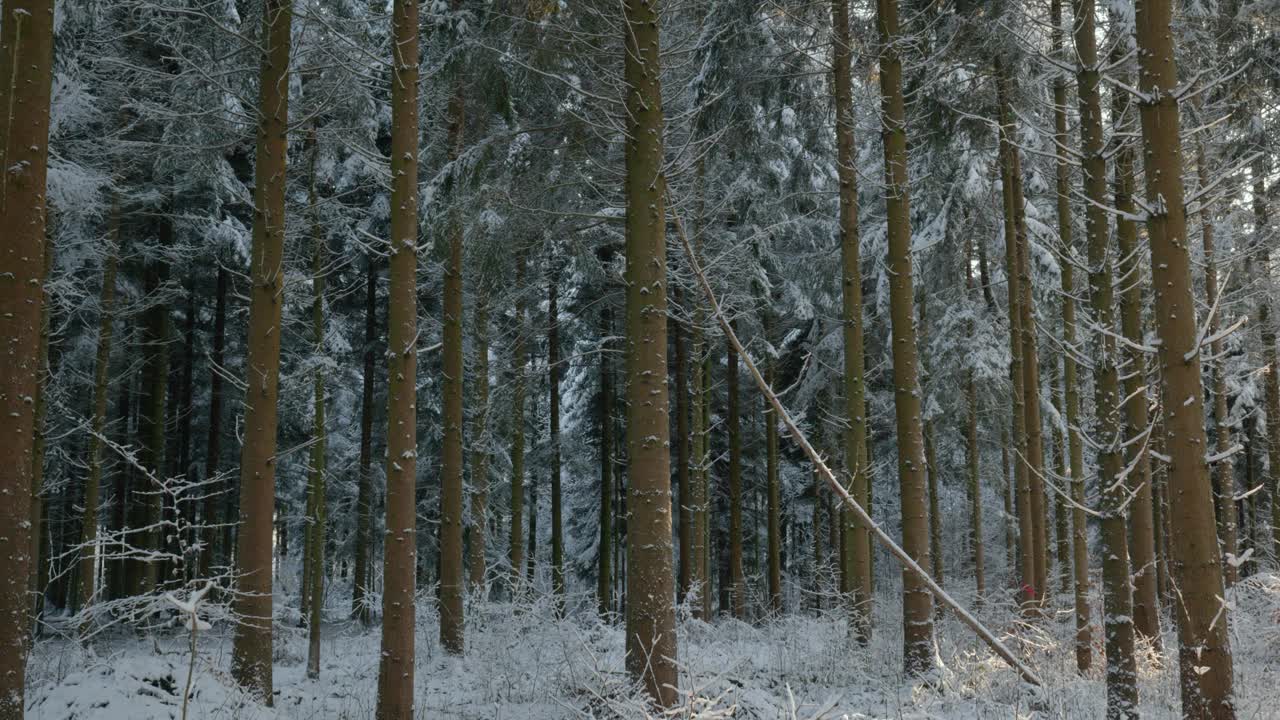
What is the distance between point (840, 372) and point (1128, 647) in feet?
39.4

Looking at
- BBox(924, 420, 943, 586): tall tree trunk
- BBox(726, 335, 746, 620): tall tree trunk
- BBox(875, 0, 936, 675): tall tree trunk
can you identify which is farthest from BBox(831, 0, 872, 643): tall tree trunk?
BBox(924, 420, 943, 586): tall tree trunk

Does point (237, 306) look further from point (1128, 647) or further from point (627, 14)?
point (1128, 647)

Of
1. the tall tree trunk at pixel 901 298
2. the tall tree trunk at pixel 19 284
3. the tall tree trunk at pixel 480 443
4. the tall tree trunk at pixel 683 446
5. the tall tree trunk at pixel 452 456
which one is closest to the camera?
the tall tree trunk at pixel 19 284

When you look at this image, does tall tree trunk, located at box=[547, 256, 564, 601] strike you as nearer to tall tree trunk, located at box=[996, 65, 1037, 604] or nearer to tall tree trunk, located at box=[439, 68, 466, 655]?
tall tree trunk, located at box=[439, 68, 466, 655]

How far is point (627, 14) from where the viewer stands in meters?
7.78

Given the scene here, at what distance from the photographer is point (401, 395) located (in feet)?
25.6

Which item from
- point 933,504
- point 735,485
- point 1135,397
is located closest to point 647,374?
point 1135,397

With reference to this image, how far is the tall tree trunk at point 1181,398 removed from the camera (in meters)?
5.13

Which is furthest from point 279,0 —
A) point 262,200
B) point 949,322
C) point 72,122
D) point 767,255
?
point 949,322

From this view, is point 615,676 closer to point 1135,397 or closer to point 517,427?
point 1135,397

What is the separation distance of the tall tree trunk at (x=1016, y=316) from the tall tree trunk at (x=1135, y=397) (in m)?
1.52

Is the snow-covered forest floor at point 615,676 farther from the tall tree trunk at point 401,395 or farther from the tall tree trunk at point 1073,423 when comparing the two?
the tall tree trunk at point 401,395

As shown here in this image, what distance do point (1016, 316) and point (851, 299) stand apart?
4.96 meters

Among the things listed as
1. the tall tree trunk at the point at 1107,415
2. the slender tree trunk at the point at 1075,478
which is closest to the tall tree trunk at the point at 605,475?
the slender tree trunk at the point at 1075,478
